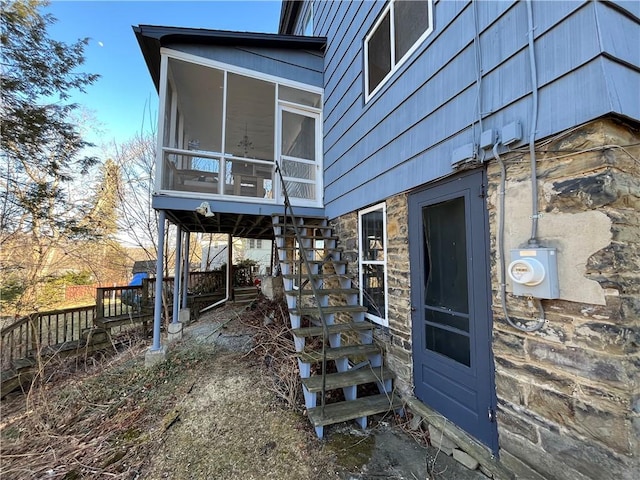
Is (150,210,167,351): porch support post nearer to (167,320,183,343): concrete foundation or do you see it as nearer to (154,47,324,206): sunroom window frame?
(154,47,324,206): sunroom window frame

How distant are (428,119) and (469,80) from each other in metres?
0.51

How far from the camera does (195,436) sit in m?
2.73

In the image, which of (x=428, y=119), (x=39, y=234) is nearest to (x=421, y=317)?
(x=428, y=119)

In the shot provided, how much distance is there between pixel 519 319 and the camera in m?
1.90

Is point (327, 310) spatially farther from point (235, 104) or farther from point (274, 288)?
point (235, 104)

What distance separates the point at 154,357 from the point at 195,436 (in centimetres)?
237

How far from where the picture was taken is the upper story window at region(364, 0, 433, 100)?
294 centimetres

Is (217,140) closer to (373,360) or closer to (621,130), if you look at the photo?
(373,360)

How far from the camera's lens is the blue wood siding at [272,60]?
4.99 meters

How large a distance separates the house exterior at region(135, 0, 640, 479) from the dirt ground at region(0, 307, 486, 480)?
2.00 feet

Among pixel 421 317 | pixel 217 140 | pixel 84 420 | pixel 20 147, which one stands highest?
pixel 217 140

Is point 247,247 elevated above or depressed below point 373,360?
above

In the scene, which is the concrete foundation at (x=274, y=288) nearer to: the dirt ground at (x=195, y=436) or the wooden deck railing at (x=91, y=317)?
the wooden deck railing at (x=91, y=317)

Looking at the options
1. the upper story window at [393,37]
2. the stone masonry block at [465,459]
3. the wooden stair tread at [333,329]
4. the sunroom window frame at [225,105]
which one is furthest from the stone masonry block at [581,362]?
the sunroom window frame at [225,105]
